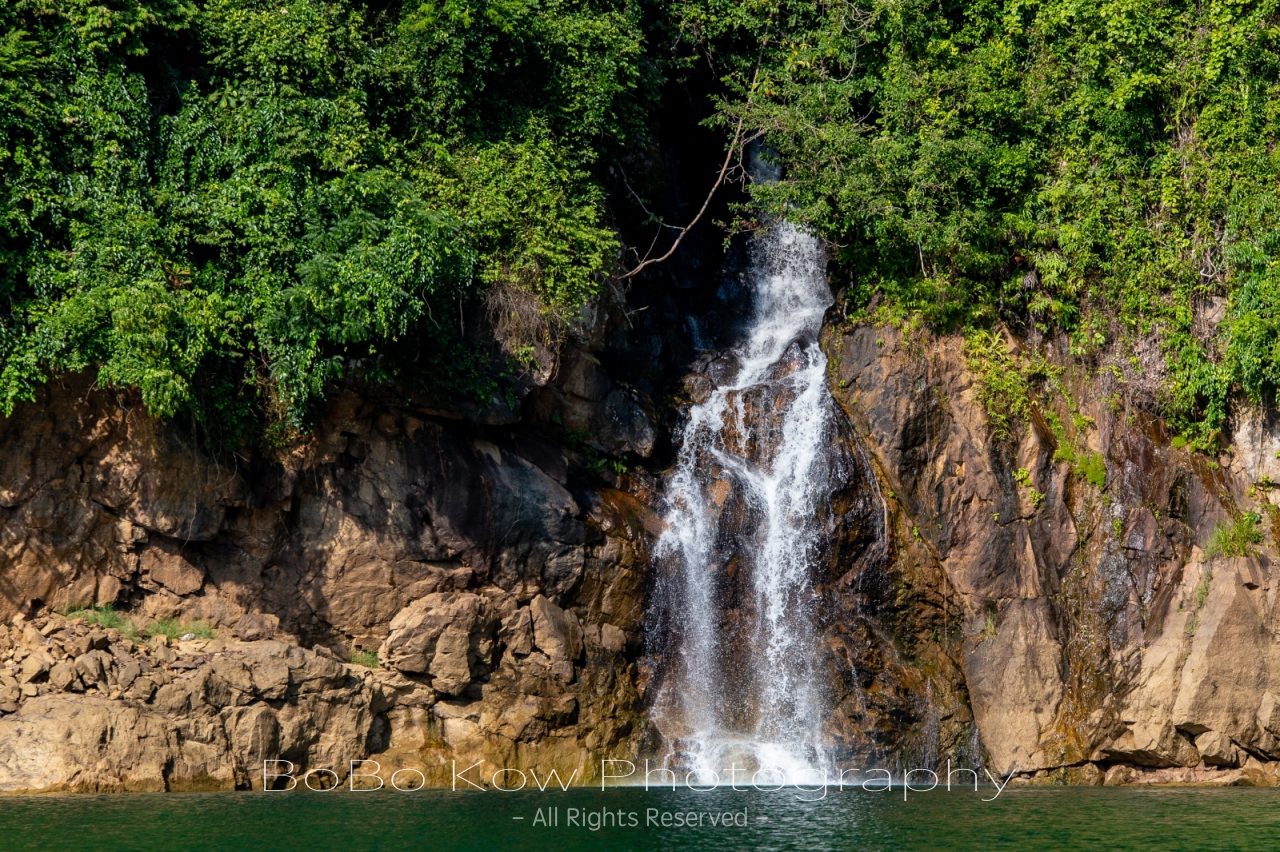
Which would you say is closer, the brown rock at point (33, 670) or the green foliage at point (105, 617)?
the brown rock at point (33, 670)

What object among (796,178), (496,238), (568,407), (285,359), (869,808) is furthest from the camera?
(796,178)

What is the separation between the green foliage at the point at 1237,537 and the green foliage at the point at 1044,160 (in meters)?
1.57

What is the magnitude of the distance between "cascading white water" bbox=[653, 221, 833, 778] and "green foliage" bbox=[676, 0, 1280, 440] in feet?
10.1

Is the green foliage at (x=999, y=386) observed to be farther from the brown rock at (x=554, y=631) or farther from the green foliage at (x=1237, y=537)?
the brown rock at (x=554, y=631)

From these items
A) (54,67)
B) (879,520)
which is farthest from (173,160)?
(879,520)

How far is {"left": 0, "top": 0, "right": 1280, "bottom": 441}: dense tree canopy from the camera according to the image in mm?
16000

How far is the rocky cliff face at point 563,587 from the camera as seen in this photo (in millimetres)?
16438

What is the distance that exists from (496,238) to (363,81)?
341cm

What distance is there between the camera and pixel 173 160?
55.4 ft

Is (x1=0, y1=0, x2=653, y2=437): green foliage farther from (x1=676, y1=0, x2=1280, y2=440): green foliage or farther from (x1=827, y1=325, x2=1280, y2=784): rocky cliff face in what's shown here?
(x1=827, y1=325, x2=1280, y2=784): rocky cliff face

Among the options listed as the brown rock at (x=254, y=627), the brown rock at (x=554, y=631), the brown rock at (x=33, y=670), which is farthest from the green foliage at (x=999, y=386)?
the brown rock at (x=33, y=670)

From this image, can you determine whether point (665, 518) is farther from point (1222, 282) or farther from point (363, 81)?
point (1222, 282)

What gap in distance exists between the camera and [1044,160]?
21375 millimetres

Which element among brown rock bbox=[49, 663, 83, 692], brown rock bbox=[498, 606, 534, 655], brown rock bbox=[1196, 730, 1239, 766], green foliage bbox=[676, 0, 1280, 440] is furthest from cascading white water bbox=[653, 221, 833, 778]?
brown rock bbox=[49, 663, 83, 692]
